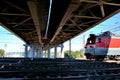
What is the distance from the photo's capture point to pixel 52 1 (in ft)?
32.8

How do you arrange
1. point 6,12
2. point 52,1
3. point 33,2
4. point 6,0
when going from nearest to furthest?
point 33,2 < point 52,1 < point 6,0 < point 6,12

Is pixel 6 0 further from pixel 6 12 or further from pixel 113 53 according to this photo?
pixel 113 53

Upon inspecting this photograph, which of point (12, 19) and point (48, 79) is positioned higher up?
point (12, 19)

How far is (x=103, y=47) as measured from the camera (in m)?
27.0

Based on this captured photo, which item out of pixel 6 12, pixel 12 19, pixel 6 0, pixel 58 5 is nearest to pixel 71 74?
pixel 58 5

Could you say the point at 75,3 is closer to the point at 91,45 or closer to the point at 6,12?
the point at 6,12

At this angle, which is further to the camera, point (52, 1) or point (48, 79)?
point (52, 1)

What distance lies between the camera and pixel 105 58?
27.3m

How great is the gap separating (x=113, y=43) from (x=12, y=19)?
628 inches

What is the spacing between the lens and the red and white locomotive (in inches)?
1039

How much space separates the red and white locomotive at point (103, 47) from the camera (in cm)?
2639

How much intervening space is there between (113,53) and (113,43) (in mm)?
1300

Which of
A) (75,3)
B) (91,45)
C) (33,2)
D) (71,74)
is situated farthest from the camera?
(91,45)

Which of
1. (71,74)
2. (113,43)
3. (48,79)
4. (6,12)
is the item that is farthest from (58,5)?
(113,43)
